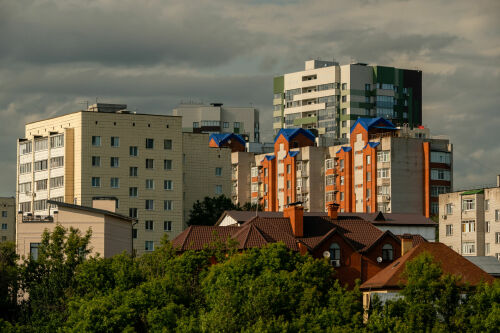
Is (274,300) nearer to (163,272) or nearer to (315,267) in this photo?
(315,267)

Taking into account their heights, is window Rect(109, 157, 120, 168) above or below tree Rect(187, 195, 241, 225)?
above

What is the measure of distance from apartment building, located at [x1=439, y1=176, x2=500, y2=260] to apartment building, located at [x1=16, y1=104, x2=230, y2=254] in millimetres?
32106

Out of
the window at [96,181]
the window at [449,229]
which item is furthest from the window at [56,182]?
the window at [449,229]

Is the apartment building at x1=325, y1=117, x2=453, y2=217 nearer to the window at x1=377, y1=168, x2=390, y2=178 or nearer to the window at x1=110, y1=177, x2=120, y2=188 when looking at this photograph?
the window at x1=377, y1=168, x2=390, y2=178

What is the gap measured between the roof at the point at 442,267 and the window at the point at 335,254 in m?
5.55

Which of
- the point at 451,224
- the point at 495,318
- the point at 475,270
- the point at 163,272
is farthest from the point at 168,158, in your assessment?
the point at 495,318

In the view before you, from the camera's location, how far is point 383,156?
158250mm

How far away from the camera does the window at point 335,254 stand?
97.8 metres

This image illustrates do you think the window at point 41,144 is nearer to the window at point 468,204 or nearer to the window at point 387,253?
the window at point 468,204

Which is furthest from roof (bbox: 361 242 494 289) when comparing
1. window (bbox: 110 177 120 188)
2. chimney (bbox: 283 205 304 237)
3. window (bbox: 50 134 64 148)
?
window (bbox: 50 134 64 148)

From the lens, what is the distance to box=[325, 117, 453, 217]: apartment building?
15675cm

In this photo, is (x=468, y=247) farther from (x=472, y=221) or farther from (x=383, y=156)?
(x=383, y=156)

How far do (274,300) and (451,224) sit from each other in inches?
2408

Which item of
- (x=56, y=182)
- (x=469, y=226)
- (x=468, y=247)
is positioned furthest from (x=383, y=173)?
(x=56, y=182)
